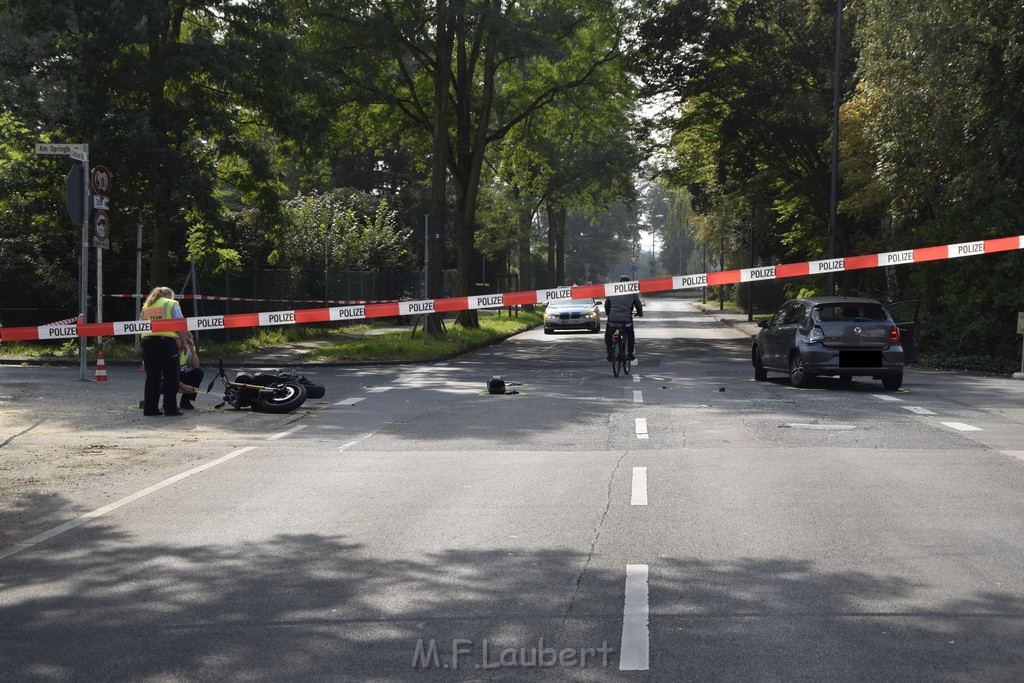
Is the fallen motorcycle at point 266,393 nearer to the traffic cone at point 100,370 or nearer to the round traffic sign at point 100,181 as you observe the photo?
the traffic cone at point 100,370

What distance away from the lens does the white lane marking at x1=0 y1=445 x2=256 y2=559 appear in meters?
7.43

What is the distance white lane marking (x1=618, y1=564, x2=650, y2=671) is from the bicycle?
14859 millimetres

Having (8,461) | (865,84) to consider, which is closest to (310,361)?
(8,461)

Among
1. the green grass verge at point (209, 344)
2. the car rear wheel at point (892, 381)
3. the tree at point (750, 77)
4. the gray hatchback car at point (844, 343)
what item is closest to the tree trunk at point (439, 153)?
the green grass verge at point (209, 344)

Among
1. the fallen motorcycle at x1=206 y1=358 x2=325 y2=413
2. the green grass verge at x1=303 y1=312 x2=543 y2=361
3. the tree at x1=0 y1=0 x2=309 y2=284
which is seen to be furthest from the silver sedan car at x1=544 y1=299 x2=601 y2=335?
the fallen motorcycle at x1=206 y1=358 x2=325 y2=413

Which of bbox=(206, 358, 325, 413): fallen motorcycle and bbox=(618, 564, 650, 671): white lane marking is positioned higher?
bbox=(206, 358, 325, 413): fallen motorcycle

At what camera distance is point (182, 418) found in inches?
576

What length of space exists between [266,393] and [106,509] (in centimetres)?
658

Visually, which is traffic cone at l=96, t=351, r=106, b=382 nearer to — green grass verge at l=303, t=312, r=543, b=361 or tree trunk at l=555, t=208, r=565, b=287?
green grass verge at l=303, t=312, r=543, b=361

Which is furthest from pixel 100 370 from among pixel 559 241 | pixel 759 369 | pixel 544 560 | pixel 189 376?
pixel 559 241

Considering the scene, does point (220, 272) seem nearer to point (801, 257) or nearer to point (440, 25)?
point (440, 25)

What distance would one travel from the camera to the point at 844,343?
18.1 m

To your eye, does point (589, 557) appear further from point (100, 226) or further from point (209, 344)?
point (209, 344)

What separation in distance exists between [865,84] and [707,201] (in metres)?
11.8
